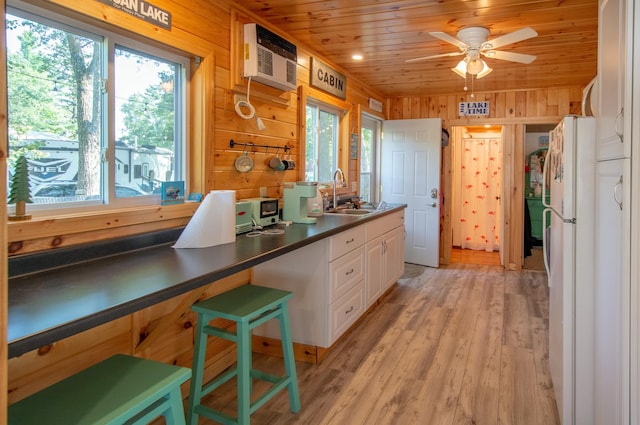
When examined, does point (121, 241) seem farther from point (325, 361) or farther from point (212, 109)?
→ point (325, 361)

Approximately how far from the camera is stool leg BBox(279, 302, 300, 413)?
227cm

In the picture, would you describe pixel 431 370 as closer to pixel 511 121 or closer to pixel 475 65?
pixel 475 65

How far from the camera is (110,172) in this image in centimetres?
203

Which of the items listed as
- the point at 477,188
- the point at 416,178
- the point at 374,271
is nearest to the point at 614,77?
the point at 374,271

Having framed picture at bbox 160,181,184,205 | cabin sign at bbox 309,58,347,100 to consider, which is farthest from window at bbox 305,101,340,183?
framed picture at bbox 160,181,184,205

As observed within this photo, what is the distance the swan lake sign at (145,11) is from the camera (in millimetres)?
1943

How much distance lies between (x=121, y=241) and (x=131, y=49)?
A: 0.92 meters

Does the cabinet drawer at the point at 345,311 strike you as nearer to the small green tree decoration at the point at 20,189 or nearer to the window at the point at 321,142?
the window at the point at 321,142

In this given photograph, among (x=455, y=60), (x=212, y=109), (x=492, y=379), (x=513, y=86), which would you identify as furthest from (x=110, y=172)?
(x=513, y=86)

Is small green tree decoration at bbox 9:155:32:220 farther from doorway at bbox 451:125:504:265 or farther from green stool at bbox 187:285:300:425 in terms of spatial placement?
doorway at bbox 451:125:504:265

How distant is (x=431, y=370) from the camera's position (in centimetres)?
281

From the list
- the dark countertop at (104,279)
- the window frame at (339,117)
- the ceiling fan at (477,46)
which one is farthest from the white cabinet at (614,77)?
the window frame at (339,117)

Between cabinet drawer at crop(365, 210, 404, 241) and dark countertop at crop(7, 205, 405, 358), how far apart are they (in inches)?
50.4

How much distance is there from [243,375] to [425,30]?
2.63 m
